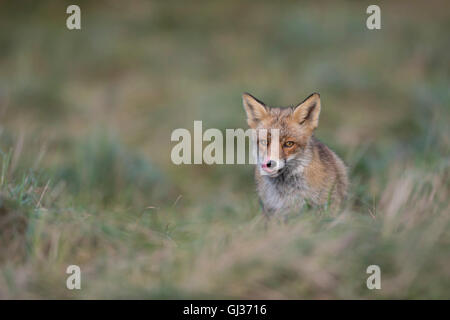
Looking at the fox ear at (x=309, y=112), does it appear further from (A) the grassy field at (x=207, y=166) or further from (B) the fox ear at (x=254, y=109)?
(A) the grassy field at (x=207, y=166)

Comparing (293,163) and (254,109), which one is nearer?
(293,163)

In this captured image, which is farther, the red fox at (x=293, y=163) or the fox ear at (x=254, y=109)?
the fox ear at (x=254, y=109)

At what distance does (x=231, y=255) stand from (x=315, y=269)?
0.58m

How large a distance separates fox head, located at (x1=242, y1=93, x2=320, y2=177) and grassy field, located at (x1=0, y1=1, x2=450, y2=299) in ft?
1.92

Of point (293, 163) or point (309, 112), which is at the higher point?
point (309, 112)

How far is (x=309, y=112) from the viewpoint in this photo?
4324mm

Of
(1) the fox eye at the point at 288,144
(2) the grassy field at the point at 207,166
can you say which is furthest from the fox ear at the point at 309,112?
(2) the grassy field at the point at 207,166

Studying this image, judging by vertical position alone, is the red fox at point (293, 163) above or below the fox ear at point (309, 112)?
below

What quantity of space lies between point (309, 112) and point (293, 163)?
0.51m

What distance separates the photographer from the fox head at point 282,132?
4152 mm

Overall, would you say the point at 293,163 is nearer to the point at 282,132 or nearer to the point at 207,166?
the point at 282,132

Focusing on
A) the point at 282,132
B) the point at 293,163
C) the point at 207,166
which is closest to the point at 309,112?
the point at 282,132

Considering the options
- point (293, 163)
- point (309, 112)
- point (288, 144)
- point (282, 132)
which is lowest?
point (293, 163)
